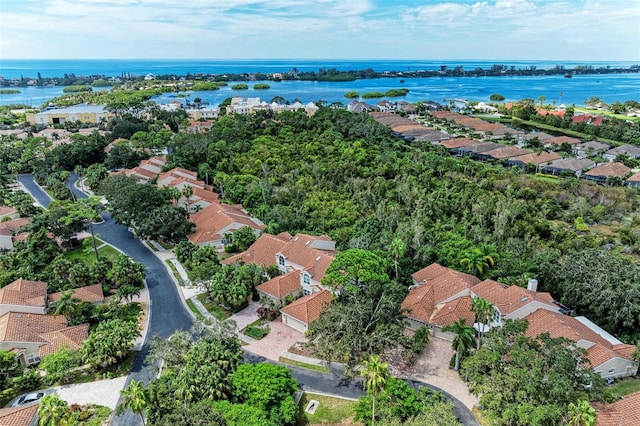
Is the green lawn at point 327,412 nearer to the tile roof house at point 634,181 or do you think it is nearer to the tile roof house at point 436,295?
the tile roof house at point 436,295

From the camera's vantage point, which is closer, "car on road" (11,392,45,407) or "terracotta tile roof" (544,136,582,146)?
"car on road" (11,392,45,407)

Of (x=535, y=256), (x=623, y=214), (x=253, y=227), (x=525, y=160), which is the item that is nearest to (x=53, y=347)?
(x=253, y=227)

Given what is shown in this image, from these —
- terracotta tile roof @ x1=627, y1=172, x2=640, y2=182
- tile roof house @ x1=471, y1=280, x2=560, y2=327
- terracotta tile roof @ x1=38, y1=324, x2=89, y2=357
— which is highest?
terracotta tile roof @ x1=627, y1=172, x2=640, y2=182

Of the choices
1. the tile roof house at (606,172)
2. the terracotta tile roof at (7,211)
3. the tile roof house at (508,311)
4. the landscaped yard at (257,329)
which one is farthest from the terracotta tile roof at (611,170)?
the terracotta tile roof at (7,211)

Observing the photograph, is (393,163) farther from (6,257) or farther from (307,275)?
(6,257)

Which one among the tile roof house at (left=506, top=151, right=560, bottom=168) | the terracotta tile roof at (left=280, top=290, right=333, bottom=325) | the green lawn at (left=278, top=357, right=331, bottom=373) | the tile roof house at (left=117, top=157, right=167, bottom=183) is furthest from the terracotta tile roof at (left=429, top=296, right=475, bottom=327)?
the tile roof house at (left=117, top=157, right=167, bottom=183)

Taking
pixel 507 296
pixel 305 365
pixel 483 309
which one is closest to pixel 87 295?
pixel 305 365

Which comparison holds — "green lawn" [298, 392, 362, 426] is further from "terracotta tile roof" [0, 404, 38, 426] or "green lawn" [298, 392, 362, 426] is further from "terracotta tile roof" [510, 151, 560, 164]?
"terracotta tile roof" [510, 151, 560, 164]

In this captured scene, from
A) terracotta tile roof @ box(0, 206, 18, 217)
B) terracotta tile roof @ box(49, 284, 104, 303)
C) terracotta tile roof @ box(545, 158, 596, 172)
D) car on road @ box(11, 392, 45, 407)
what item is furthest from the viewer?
terracotta tile roof @ box(545, 158, 596, 172)
